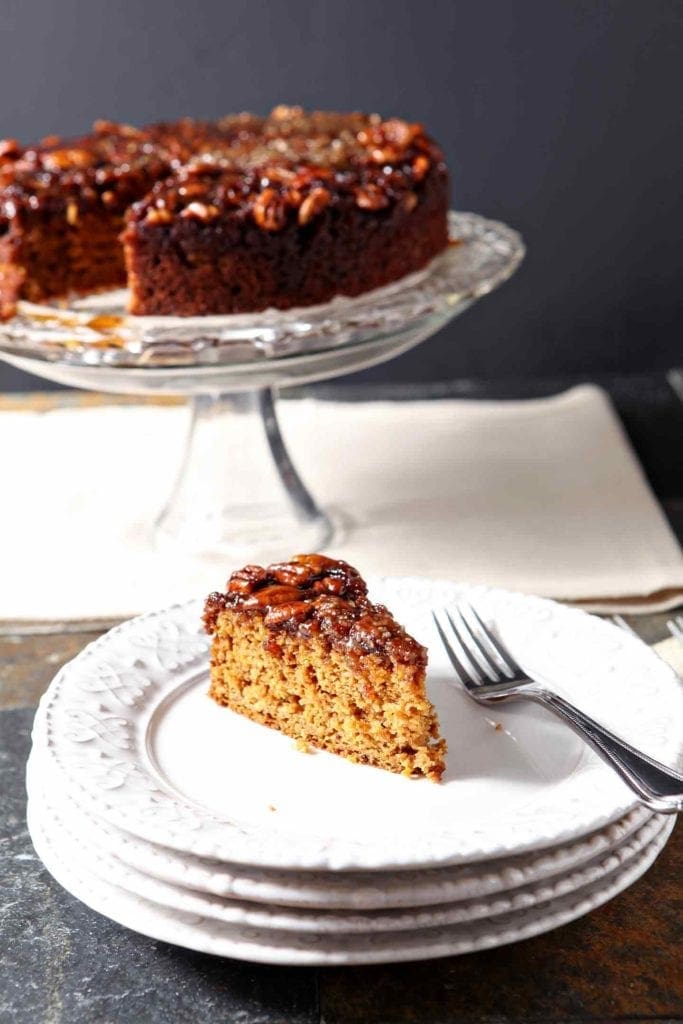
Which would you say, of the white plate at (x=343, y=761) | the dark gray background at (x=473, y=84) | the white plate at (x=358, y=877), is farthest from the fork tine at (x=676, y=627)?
the dark gray background at (x=473, y=84)

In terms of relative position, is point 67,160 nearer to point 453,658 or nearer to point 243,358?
point 243,358

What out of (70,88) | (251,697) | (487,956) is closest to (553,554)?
(251,697)

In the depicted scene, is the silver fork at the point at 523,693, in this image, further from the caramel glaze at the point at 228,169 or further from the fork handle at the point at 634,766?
the caramel glaze at the point at 228,169

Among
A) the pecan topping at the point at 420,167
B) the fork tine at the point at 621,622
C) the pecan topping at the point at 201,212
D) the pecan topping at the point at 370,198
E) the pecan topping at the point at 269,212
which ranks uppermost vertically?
the pecan topping at the point at 420,167

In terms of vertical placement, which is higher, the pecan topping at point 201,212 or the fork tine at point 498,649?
the pecan topping at point 201,212

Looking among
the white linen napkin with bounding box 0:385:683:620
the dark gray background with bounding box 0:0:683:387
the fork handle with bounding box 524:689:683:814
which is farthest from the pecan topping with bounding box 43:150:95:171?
the fork handle with bounding box 524:689:683:814

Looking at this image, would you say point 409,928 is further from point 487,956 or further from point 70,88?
point 70,88
